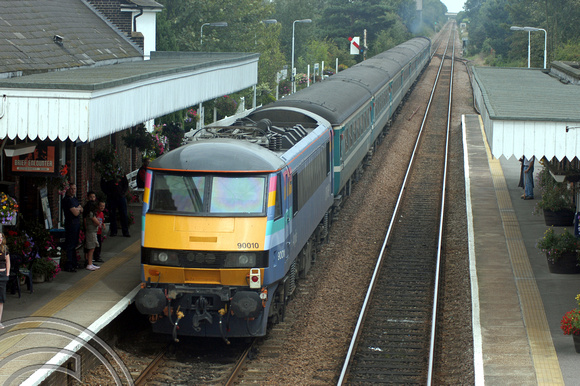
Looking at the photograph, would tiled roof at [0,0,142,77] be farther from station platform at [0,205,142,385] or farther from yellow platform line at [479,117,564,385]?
yellow platform line at [479,117,564,385]

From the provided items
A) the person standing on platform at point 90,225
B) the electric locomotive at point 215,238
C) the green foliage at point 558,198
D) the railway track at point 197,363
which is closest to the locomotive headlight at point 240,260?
the electric locomotive at point 215,238

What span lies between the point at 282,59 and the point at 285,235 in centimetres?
3722

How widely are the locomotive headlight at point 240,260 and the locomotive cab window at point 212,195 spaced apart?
593mm

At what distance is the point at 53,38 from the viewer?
1761 cm

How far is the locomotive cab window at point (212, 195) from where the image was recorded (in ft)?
36.1

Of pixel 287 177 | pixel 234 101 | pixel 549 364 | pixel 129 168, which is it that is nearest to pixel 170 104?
pixel 287 177

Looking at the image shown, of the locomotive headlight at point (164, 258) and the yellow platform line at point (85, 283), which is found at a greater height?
the locomotive headlight at point (164, 258)

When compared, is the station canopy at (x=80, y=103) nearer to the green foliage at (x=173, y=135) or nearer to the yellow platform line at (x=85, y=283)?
the yellow platform line at (x=85, y=283)

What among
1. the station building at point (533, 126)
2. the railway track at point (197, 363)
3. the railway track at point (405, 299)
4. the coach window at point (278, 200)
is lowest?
the railway track at point (197, 363)

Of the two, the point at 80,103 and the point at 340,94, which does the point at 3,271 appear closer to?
the point at 80,103

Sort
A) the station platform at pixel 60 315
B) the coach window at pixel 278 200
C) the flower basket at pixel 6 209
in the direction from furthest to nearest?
the flower basket at pixel 6 209, the coach window at pixel 278 200, the station platform at pixel 60 315

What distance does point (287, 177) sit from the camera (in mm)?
11922

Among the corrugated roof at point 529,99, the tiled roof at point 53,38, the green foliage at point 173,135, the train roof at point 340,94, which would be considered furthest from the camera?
the green foliage at point 173,135

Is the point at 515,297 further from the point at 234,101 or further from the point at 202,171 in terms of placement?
the point at 234,101
